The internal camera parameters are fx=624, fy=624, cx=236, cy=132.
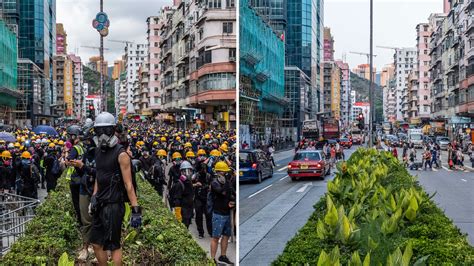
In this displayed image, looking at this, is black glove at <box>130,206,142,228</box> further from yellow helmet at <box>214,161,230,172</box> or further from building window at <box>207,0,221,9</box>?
building window at <box>207,0,221,9</box>

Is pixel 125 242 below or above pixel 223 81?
below

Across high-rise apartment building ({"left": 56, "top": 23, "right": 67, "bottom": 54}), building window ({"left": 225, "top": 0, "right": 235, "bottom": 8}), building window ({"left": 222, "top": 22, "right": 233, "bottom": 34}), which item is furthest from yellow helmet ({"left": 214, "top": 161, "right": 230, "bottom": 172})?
high-rise apartment building ({"left": 56, "top": 23, "right": 67, "bottom": 54})

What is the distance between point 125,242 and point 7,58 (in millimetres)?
23240

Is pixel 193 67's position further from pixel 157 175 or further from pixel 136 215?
pixel 136 215

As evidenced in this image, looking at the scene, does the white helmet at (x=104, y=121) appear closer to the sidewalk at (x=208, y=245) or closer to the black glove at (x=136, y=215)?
the black glove at (x=136, y=215)

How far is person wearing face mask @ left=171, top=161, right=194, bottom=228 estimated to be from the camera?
448 inches

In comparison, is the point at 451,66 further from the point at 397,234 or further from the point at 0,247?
the point at 0,247

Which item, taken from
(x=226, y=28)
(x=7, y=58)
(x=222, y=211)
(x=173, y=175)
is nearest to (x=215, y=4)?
(x=226, y=28)

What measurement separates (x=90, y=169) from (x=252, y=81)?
273cm

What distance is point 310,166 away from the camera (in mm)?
17828

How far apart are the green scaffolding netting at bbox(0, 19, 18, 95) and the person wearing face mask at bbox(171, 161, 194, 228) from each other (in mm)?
16938

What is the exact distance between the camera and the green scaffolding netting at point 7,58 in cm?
2645

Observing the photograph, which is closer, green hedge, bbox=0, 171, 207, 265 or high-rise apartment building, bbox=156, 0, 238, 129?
green hedge, bbox=0, 171, 207, 265

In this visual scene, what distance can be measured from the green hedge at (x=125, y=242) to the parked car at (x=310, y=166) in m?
6.71
